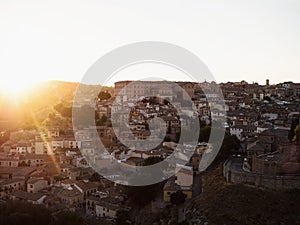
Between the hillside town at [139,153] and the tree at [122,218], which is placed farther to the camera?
the hillside town at [139,153]

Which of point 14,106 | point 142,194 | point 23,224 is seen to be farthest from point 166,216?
point 14,106

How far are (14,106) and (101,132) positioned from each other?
2071 cm

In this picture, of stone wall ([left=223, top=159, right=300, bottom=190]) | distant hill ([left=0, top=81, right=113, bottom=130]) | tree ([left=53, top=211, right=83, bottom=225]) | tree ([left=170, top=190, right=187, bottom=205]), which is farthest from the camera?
distant hill ([left=0, top=81, right=113, bottom=130])

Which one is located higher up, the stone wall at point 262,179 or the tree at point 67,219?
the stone wall at point 262,179

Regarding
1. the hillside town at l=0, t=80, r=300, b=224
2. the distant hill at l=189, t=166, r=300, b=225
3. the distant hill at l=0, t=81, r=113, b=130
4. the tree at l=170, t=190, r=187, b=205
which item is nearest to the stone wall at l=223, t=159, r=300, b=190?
the hillside town at l=0, t=80, r=300, b=224

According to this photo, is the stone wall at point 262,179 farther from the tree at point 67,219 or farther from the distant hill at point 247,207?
the tree at point 67,219

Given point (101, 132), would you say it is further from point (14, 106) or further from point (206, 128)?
point (14, 106)

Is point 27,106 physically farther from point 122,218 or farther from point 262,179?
point 262,179

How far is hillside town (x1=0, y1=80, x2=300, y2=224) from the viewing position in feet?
44.7

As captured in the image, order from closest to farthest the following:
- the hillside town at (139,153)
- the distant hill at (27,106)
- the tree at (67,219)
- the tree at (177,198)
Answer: the tree at (67,219) < the tree at (177,198) < the hillside town at (139,153) < the distant hill at (27,106)

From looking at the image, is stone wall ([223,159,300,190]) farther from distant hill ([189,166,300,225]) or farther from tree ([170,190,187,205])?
tree ([170,190,187,205])

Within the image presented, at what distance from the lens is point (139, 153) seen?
19.1 meters

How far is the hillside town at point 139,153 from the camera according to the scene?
13.6 m

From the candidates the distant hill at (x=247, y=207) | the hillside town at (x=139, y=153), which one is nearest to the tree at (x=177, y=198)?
the hillside town at (x=139, y=153)
